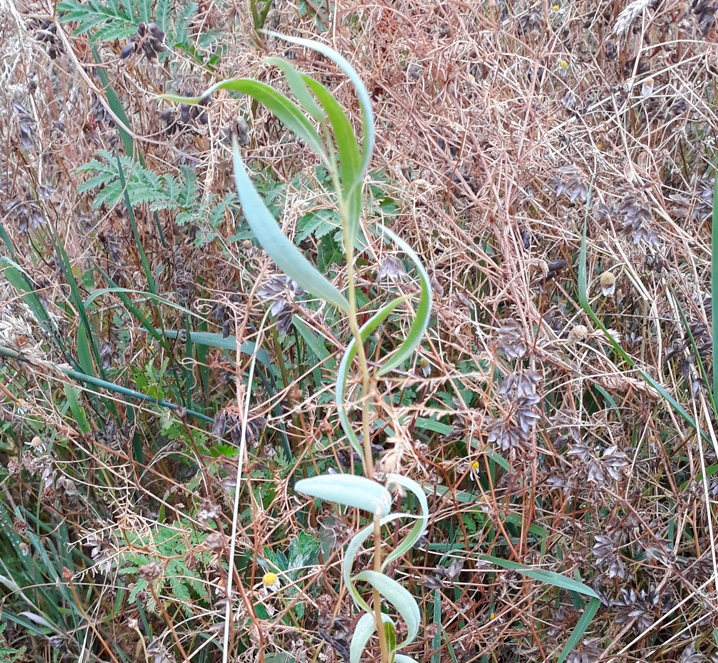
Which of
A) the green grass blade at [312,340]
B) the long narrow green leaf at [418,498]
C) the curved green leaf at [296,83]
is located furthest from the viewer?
the green grass blade at [312,340]

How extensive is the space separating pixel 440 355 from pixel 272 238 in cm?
57

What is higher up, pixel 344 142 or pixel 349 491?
pixel 344 142

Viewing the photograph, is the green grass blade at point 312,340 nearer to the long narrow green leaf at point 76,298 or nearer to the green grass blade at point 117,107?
the long narrow green leaf at point 76,298

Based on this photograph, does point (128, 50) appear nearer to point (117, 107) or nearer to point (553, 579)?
point (117, 107)

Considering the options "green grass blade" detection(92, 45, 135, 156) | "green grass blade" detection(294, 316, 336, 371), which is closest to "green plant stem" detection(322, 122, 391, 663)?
"green grass blade" detection(294, 316, 336, 371)

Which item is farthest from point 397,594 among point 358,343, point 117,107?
point 117,107

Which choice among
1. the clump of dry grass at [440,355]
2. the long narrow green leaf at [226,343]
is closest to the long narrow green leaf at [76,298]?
the clump of dry grass at [440,355]

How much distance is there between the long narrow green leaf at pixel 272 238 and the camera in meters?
0.45

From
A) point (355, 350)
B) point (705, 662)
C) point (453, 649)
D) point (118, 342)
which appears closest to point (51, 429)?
point (118, 342)

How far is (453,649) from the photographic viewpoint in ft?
3.34

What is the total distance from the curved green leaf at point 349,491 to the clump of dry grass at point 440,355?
1.12 feet

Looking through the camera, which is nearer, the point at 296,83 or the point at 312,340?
the point at 296,83

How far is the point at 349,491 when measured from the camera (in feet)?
1.59

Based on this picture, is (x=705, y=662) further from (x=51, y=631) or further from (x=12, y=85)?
(x=12, y=85)
